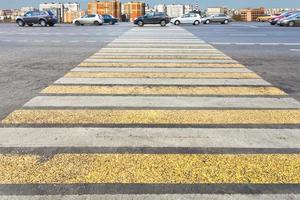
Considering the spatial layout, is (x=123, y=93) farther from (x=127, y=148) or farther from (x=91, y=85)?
(x=127, y=148)

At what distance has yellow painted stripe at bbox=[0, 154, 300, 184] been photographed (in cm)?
345

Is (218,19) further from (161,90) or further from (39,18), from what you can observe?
(161,90)

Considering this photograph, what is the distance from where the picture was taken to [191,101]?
251 inches

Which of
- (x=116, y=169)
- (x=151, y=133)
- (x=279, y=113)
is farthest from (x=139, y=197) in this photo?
(x=279, y=113)

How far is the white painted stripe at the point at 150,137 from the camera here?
436cm

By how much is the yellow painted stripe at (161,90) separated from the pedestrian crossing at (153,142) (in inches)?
0.8

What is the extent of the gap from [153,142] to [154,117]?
103cm

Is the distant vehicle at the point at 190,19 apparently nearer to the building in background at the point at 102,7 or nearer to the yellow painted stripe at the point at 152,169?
the building in background at the point at 102,7

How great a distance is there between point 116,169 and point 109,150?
1.70 ft

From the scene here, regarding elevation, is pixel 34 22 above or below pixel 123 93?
above

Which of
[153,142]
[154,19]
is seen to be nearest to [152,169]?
[153,142]

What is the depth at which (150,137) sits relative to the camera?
4.59m

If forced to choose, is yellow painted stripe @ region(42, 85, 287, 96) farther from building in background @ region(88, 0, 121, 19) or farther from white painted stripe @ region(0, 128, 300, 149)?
building in background @ region(88, 0, 121, 19)

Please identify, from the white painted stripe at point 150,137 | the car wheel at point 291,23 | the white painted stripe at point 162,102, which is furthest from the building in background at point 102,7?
the white painted stripe at point 150,137
